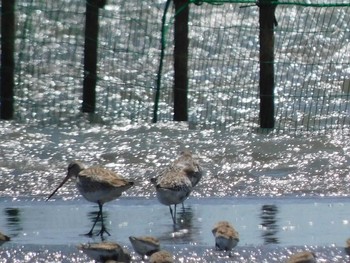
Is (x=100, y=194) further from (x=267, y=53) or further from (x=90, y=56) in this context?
(x=90, y=56)

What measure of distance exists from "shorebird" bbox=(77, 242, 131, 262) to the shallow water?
242mm

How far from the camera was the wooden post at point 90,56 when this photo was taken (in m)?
14.8

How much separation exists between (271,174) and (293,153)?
90cm

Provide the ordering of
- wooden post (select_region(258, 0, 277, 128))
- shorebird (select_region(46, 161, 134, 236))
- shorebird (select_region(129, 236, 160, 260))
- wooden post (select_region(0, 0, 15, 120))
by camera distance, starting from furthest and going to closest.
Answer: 1. wooden post (select_region(0, 0, 15, 120))
2. wooden post (select_region(258, 0, 277, 128))
3. shorebird (select_region(46, 161, 134, 236))
4. shorebird (select_region(129, 236, 160, 260))

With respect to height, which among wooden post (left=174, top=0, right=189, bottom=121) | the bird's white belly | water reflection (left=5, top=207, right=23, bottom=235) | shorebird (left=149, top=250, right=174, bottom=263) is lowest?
shorebird (left=149, top=250, right=174, bottom=263)

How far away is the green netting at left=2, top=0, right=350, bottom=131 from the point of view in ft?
49.1

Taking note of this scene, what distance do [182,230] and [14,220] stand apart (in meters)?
1.43

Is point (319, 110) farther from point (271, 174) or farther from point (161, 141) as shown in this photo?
point (271, 174)

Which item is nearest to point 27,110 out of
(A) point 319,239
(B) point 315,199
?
(B) point 315,199

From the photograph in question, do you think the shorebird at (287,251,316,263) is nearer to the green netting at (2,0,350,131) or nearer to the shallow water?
the shallow water

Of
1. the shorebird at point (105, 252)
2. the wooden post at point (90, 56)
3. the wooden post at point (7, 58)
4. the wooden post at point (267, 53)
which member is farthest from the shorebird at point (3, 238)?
the wooden post at point (90, 56)

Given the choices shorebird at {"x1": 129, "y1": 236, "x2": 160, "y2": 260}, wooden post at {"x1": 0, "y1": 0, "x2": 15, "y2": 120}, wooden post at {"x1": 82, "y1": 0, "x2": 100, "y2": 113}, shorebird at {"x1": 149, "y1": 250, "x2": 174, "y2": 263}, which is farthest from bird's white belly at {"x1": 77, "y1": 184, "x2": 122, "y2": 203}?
wooden post at {"x1": 82, "y1": 0, "x2": 100, "y2": 113}

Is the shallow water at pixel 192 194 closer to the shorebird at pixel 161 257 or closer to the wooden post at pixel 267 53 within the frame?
the shorebird at pixel 161 257

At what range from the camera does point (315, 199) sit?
10.3 m
